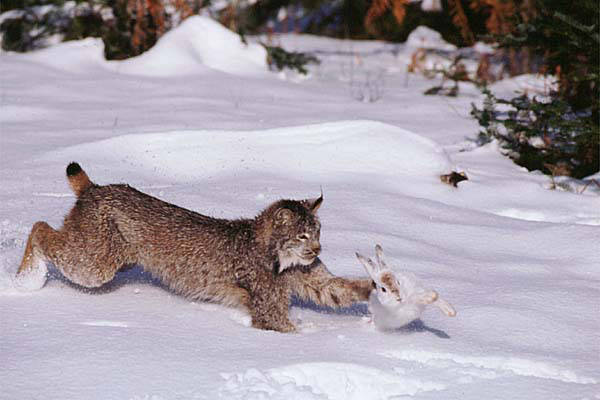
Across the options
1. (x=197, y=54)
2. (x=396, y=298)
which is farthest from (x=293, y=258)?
(x=197, y=54)

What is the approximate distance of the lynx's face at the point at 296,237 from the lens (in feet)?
14.0

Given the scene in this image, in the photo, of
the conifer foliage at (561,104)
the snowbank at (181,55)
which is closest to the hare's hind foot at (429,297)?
the conifer foliage at (561,104)

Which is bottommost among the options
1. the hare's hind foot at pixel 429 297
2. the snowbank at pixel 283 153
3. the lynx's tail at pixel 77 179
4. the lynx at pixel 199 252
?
the snowbank at pixel 283 153

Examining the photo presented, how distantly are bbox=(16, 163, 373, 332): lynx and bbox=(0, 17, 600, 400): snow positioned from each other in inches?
4.9

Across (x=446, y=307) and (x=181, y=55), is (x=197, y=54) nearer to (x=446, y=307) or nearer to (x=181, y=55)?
(x=181, y=55)

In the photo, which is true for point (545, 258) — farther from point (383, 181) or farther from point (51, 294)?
point (51, 294)

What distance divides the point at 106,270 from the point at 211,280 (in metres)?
0.54

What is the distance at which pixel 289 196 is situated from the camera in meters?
5.98

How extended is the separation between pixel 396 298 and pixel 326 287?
50 centimetres

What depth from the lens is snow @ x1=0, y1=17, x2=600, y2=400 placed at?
3459 millimetres

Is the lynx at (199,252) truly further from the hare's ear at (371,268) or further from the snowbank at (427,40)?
the snowbank at (427,40)

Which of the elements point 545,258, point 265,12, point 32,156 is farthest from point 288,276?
point 265,12

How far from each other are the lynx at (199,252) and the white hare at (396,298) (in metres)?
0.23

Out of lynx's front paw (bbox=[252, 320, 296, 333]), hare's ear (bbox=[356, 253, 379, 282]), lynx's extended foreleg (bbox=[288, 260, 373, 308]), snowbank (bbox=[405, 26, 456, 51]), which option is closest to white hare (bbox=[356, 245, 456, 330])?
hare's ear (bbox=[356, 253, 379, 282])
